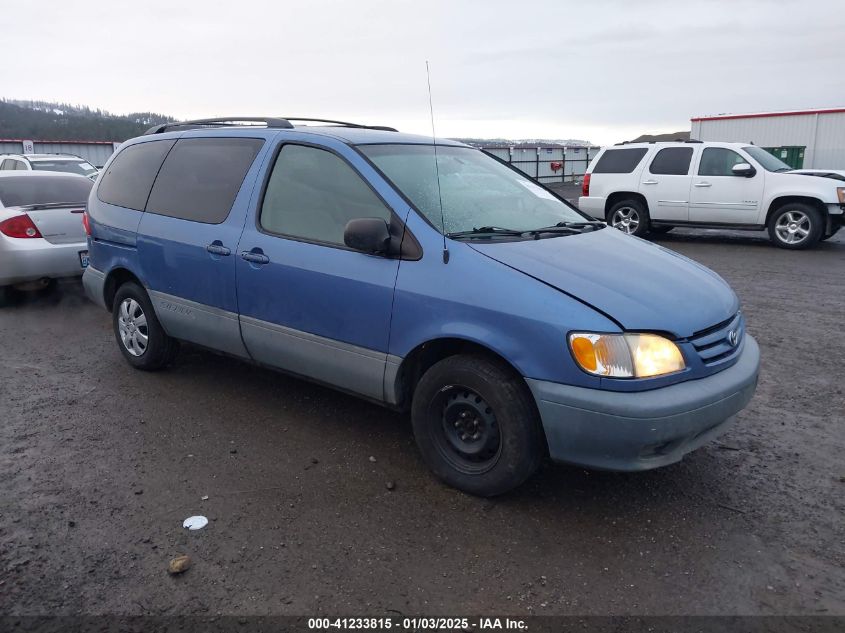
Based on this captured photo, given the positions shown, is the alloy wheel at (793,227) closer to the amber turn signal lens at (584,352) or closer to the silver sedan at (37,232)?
the amber turn signal lens at (584,352)

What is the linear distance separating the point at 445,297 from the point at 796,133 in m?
29.1

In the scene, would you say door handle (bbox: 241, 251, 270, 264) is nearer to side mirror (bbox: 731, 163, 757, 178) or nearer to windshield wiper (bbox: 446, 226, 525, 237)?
windshield wiper (bbox: 446, 226, 525, 237)

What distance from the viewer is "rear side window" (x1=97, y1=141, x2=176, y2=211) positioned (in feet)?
16.9

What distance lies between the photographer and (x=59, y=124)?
32.6 meters

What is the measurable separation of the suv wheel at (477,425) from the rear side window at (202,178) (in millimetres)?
1945

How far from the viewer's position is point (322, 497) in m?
3.48

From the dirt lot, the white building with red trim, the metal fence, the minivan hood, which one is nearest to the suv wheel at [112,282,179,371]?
the dirt lot

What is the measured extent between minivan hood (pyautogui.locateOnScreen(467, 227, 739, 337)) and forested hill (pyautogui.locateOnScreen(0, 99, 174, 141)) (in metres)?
28.6

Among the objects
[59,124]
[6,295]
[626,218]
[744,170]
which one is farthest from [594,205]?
[59,124]

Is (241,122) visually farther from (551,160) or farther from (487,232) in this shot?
(551,160)

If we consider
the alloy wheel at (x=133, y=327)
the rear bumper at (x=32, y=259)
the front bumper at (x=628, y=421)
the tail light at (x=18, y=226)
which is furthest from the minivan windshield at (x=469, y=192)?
the tail light at (x=18, y=226)

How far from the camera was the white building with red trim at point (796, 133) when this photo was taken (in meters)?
26.0

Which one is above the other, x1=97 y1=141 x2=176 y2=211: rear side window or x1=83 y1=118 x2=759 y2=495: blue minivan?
x1=97 y1=141 x2=176 y2=211: rear side window

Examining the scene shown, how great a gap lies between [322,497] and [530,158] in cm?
2664
